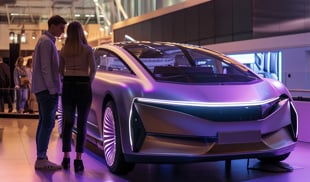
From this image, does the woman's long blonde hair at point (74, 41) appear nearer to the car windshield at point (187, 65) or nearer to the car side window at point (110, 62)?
the car side window at point (110, 62)

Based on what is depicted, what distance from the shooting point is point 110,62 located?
567 centimetres

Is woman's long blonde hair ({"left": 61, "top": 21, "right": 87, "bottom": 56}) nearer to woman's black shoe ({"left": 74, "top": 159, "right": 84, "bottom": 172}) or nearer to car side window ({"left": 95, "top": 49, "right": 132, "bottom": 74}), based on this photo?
car side window ({"left": 95, "top": 49, "right": 132, "bottom": 74})

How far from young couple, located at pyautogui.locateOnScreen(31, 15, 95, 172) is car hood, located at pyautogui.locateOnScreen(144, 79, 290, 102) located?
104 cm

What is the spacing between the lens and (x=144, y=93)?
4.30 m

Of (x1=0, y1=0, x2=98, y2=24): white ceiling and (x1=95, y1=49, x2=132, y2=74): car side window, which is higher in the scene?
(x1=0, y1=0, x2=98, y2=24): white ceiling

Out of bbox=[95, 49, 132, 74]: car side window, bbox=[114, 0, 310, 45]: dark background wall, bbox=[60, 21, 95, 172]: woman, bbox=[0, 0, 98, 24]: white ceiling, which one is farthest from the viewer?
bbox=[0, 0, 98, 24]: white ceiling

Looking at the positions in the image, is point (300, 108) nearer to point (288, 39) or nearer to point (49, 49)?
point (49, 49)

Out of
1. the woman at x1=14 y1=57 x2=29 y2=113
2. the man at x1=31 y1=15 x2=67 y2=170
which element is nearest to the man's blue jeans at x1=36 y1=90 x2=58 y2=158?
the man at x1=31 y1=15 x2=67 y2=170

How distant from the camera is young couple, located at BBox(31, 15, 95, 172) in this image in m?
5.04

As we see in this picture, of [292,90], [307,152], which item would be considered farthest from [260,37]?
[307,152]

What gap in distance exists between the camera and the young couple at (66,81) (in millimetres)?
5039

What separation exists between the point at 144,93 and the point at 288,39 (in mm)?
17371

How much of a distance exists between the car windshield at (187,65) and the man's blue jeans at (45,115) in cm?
102

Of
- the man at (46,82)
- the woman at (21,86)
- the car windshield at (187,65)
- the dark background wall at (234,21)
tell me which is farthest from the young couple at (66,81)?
the dark background wall at (234,21)
